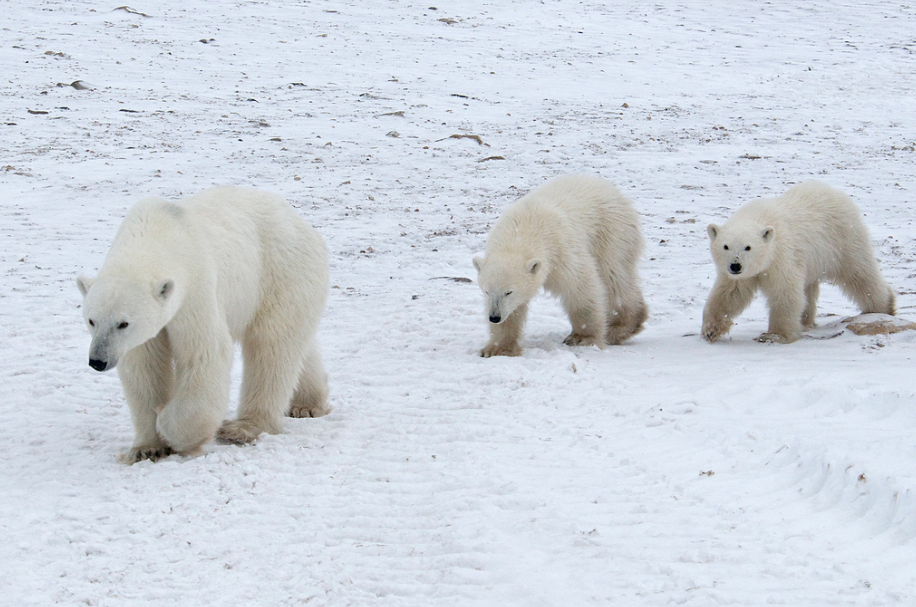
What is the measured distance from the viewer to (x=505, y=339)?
21.7 feet

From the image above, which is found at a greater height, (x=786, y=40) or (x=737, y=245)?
(x=786, y=40)

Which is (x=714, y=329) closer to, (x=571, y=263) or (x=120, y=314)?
(x=571, y=263)

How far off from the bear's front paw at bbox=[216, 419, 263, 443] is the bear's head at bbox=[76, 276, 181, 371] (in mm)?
890

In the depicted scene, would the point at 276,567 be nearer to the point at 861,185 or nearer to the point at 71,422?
the point at 71,422

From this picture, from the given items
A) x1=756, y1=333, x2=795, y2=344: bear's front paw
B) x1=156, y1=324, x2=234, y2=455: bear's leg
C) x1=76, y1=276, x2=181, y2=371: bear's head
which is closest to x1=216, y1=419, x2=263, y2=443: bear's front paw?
x1=156, y1=324, x2=234, y2=455: bear's leg

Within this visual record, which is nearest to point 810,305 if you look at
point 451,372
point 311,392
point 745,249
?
point 745,249

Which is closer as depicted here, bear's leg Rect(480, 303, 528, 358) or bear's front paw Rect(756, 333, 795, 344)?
bear's leg Rect(480, 303, 528, 358)

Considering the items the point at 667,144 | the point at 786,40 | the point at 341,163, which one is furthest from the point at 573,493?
the point at 786,40

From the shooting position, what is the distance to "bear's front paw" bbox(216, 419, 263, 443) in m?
4.84

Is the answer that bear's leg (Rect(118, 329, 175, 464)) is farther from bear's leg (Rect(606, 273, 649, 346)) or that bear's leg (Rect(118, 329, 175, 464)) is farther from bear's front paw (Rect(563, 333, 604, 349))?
bear's leg (Rect(606, 273, 649, 346))

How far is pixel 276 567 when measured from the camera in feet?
11.8

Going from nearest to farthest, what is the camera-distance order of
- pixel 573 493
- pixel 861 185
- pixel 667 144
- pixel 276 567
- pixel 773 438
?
pixel 276 567
pixel 573 493
pixel 773 438
pixel 861 185
pixel 667 144

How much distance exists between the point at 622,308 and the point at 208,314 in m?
3.77

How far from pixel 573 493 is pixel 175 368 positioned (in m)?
2.08
